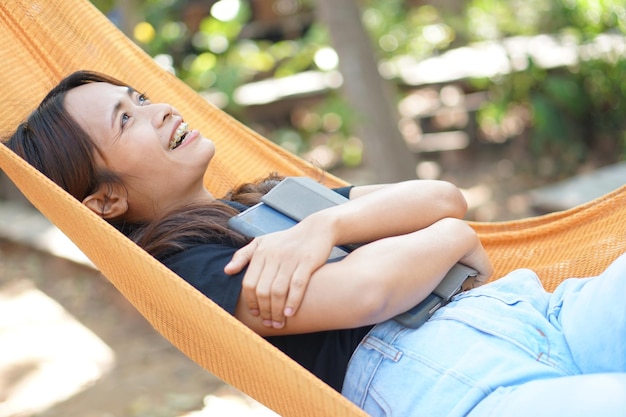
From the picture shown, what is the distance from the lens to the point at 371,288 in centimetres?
146

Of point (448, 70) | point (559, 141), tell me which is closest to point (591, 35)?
point (559, 141)

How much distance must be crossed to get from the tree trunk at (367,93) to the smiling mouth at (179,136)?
2.58 metres

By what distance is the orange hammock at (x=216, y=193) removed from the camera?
1471 mm

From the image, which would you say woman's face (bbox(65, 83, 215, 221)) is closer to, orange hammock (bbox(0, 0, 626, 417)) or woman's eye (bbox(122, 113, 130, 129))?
woman's eye (bbox(122, 113, 130, 129))

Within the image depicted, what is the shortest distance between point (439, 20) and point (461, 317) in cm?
616

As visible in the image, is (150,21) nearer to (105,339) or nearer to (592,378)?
(105,339)

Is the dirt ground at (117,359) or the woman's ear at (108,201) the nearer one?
the woman's ear at (108,201)

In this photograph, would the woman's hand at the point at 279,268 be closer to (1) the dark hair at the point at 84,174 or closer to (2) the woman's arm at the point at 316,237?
(2) the woman's arm at the point at 316,237

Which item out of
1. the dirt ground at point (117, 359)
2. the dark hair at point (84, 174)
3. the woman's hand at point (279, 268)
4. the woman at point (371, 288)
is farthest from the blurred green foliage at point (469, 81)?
the woman's hand at point (279, 268)

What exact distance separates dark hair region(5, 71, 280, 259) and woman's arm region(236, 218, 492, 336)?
0.67ft

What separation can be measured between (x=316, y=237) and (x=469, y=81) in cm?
468

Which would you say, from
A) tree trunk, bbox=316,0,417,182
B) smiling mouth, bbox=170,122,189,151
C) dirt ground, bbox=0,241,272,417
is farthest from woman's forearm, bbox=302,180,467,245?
tree trunk, bbox=316,0,417,182

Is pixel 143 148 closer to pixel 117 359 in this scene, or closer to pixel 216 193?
pixel 216 193

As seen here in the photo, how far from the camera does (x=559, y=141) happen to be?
551cm
